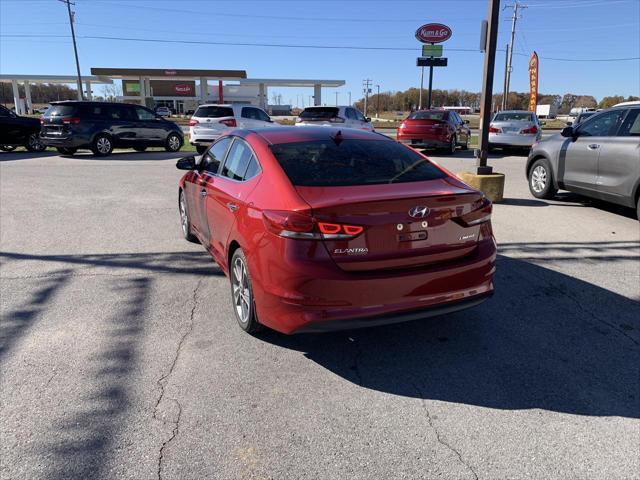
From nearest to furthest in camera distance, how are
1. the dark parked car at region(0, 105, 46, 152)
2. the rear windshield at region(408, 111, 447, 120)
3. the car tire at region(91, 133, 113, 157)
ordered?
1. the car tire at region(91, 133, 113, 157)
2. the rear windshield at region(408, 111, 447, 120)
3. the dark parked car at region(0, 105, 46, 152)

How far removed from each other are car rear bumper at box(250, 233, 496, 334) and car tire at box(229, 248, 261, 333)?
223 mm

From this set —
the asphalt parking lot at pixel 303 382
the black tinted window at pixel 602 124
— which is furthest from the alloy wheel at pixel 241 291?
the black tinted window at pixel 602 124

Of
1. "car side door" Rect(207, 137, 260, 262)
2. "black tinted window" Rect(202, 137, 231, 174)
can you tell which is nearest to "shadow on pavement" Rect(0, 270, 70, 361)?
"car side door" Rect(207, 137, 260, 262)

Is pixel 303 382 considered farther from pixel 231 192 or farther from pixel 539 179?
pixel 539 179

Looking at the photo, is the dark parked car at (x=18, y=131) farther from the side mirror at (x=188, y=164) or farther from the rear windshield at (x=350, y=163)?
the rear windshield at (x=350, y=163)

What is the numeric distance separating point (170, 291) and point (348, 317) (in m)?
2.30

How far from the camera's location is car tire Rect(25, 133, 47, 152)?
1823cm

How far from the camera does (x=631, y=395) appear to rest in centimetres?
318

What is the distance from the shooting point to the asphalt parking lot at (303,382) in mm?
2592

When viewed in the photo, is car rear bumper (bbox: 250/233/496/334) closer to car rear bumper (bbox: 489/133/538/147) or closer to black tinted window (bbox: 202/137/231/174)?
black tinted window (bbox: 202/137/231/174)

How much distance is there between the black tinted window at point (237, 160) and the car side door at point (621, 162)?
5661 mm

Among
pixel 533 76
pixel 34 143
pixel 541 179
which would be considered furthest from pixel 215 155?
pixel 533 76

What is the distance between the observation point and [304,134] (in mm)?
4449

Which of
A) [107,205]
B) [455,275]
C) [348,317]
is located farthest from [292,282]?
[107,205]
